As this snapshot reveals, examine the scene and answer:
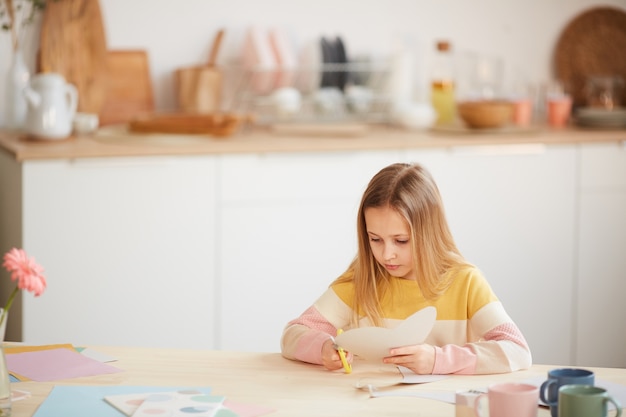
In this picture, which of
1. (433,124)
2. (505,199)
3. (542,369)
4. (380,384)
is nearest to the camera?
(380,384)

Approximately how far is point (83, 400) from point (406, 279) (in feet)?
2.34

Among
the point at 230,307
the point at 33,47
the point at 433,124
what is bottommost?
the point at 230,307

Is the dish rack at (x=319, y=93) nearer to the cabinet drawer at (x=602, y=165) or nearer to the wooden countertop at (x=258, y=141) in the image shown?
the wooden countertop at (x=258, y=141)

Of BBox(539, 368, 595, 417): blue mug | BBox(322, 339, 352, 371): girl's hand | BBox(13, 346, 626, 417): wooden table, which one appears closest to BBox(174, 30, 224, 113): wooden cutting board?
BBox(13, 346, 626, 417): wooden table

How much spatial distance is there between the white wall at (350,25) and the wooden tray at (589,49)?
0.05m

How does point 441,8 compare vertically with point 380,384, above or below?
above

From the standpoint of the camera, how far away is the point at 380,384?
1.71m

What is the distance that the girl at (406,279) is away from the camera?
198 cm

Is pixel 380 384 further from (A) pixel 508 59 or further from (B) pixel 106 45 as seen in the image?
(A) pixel 508 59

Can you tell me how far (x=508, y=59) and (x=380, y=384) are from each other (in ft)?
8.75

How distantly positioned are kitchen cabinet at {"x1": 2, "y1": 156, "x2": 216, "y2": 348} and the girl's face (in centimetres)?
123

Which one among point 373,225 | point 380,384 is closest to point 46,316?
point 373,225

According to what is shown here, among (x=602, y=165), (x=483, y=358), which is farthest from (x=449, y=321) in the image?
(x=602, y=165)

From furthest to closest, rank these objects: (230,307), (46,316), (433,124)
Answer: (433,124), (230,307), (46,316)
